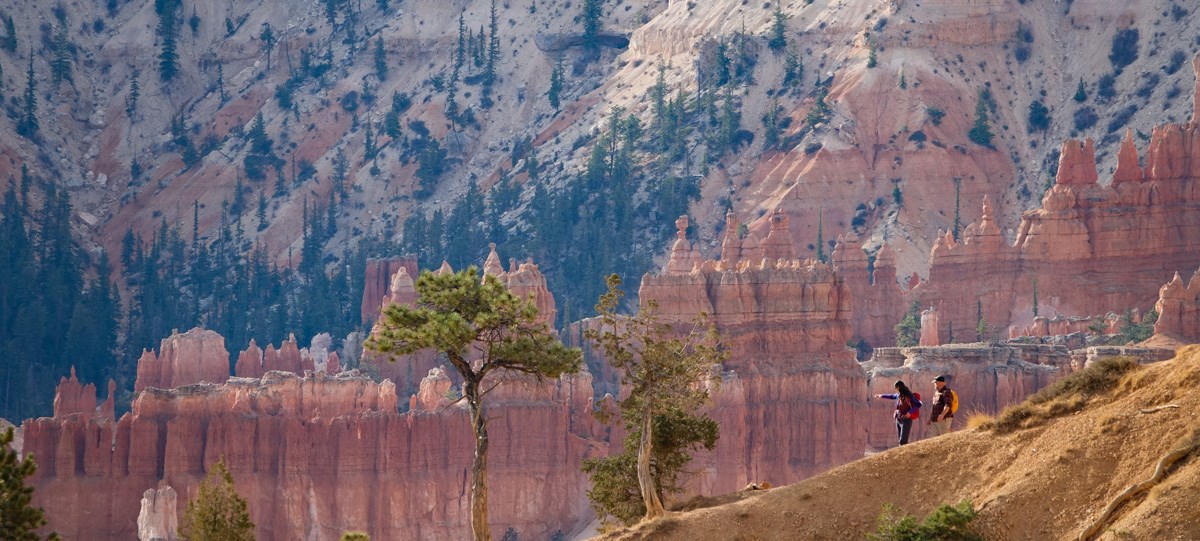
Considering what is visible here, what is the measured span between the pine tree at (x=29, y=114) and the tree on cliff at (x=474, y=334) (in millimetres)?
138458

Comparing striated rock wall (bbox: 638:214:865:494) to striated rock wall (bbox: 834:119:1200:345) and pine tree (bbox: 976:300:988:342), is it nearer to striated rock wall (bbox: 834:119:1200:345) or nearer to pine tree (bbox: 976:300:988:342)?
pine tree (bbox: 976:300:988:342)

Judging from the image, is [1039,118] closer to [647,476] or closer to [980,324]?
[980,324]

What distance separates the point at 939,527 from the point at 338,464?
216 ft

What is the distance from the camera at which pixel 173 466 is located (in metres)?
109

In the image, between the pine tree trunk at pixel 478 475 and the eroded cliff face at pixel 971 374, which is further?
the eroded cliff face at pixel 971 374

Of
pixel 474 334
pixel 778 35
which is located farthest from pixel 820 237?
pixel 474 334

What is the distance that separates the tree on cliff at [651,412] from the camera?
57.1 m

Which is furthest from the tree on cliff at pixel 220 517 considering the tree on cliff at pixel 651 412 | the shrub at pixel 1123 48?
the shrub at pixel 1123 48

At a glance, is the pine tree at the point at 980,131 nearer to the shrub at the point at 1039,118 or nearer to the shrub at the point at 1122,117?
the shrub at the point at 1039,118

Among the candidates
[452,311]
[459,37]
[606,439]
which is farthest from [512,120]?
[452,311]

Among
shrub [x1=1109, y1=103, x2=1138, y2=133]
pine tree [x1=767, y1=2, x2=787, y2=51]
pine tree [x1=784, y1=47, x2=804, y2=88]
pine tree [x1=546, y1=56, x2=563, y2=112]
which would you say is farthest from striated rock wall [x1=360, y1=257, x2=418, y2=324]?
shrub [x1=1109, y1=103, x2=1138, y2=133]

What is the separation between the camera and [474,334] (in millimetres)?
56531

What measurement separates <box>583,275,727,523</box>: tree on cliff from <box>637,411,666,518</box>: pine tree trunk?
3 cm

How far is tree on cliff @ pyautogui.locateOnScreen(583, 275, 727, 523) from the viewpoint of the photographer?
5709cm
